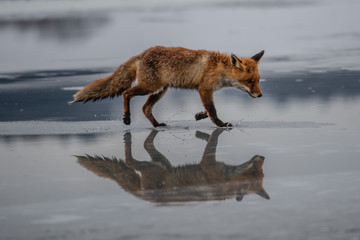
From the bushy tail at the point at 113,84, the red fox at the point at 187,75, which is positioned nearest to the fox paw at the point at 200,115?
the red fox at the point at 187,75

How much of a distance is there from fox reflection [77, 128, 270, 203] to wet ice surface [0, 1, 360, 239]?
1 cm

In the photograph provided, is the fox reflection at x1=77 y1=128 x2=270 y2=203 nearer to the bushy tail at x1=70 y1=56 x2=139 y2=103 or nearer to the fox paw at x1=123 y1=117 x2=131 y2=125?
the fox paw at x1=123 y1=117 x2=131 y2=125

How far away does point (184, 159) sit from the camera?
7727 mm

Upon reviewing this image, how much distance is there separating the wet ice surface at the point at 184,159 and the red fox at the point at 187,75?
428 mm

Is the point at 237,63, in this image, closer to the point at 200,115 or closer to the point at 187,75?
the point at 187,75

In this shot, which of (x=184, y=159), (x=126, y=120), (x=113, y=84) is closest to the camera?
(x=184, y=159)

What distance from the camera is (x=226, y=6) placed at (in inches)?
1304

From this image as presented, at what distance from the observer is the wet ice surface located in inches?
212

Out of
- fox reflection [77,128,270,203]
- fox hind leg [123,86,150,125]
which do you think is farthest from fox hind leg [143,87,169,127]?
fox reflection [77,128,270,203]

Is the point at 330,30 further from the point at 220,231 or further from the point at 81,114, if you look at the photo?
the point at 220,231

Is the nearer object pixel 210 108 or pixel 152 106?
pixel 210 108

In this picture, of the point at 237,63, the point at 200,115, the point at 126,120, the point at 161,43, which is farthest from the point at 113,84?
the point at 161,43

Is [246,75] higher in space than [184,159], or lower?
higher

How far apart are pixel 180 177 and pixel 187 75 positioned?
12.6 ft
